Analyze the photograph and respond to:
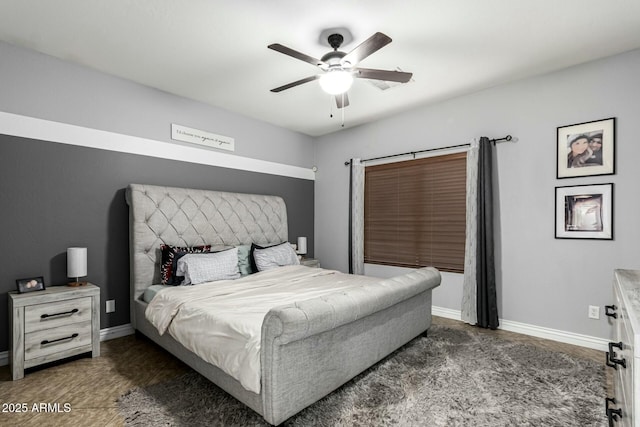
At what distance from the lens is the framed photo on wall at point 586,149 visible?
299 centimetres

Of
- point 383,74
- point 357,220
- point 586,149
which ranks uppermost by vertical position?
point 383,74

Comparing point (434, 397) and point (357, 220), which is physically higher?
point (357, 220)

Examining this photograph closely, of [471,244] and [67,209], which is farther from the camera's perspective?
[471,244]

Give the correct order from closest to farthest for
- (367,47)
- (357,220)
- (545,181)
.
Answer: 1. (367,47)
2. (545,181)
3. (357,220)

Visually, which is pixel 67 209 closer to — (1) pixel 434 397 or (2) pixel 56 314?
(2) pixel 56 314

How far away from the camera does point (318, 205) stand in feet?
18.4

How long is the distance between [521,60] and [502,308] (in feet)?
8.55

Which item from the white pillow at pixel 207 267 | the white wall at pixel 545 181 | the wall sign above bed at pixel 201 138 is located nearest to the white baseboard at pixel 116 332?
the white pillow at pixel 207 267

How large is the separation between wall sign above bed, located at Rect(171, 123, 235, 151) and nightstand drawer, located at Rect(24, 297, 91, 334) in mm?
2037

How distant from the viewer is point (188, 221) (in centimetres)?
369

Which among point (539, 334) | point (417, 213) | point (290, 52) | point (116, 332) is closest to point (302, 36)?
point (290, 52)

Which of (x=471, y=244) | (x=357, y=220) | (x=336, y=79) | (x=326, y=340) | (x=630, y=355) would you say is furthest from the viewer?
(x=357, y=220)

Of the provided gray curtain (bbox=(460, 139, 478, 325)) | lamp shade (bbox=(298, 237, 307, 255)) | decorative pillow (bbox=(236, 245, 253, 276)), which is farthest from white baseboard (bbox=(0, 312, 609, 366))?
lamp shade (bbox=(298, 237, 307, 255))

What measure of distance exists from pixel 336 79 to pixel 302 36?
0.55 m
